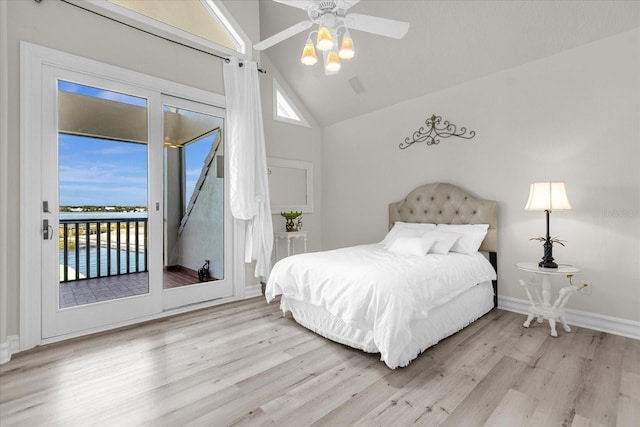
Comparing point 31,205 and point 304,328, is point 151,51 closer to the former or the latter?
point 31,205

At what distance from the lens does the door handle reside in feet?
8.24

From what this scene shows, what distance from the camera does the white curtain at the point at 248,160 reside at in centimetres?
356

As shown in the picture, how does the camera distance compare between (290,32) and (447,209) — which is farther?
(447,209)

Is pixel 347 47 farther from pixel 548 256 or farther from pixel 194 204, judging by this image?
pixel 548 256

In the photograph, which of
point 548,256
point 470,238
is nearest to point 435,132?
point 470,238

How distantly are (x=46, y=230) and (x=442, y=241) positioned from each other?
11.5 feet

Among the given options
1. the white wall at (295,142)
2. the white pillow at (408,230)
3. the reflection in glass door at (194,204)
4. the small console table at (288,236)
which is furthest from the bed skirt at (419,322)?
the white wall at (295,142)

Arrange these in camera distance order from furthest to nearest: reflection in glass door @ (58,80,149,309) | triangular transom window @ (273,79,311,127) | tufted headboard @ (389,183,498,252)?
triangular transom window @ (273,79,311,127) < tufted headboard @ (389,183,498,252) < reflection in glass door @ (58,80,149,309)

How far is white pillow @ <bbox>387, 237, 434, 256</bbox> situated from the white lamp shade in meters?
0.95

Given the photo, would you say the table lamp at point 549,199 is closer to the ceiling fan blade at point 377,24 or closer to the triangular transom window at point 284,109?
the ceiling fan blade at point 377,24

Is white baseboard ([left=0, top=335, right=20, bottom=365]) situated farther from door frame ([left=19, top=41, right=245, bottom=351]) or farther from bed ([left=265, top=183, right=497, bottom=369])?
bed ([left=265, top=183, right=497, bottom=369])

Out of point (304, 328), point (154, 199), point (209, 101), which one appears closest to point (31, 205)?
point (154, 199)


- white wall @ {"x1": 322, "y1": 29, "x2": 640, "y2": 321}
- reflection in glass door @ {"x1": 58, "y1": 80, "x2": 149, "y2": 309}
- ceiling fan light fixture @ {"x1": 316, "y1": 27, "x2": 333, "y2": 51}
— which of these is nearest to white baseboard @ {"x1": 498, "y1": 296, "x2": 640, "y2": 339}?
white wall @ {"x1": 322, "y1": 29, "x2": 640, "y2": 321}

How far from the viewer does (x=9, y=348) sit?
2299mm
